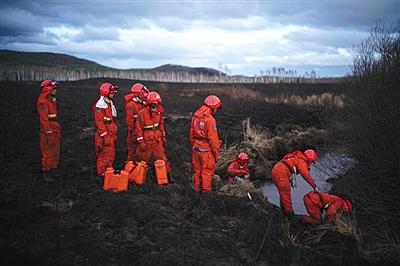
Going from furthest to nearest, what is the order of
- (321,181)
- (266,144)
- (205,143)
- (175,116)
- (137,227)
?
1. (175,116)
2. (266,144)
3. (321,181)
4. (205,143)
5. (137,227)

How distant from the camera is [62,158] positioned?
1101 cm

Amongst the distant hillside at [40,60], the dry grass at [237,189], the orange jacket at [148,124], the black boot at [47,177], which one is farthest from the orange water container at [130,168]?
the distant hillside at [40,60]

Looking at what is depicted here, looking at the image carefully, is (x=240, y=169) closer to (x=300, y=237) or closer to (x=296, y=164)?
(x=296, y=164)

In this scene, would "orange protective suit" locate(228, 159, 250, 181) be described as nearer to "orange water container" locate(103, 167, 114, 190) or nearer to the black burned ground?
the black burned ground

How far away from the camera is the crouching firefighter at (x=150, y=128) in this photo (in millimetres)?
8938

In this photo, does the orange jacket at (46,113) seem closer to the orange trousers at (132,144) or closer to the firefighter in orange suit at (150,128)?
the orange trousers at (132,144)

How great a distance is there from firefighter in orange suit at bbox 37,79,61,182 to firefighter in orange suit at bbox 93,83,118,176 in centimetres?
107

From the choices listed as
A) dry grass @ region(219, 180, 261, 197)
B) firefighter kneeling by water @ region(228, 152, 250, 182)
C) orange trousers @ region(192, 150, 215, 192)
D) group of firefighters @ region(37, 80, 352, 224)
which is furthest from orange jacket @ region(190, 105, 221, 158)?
firefighter kneeling by water @ region(228, 152, 250, 182)

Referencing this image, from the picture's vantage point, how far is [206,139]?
816 cm

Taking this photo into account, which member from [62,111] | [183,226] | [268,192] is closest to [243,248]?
[183,226]

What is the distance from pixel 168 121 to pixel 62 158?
793cm

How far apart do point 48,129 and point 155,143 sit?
2594 mm

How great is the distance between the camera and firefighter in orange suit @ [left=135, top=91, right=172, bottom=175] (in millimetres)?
8938

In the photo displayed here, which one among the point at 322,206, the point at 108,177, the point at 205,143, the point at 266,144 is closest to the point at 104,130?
the point at 108,177
